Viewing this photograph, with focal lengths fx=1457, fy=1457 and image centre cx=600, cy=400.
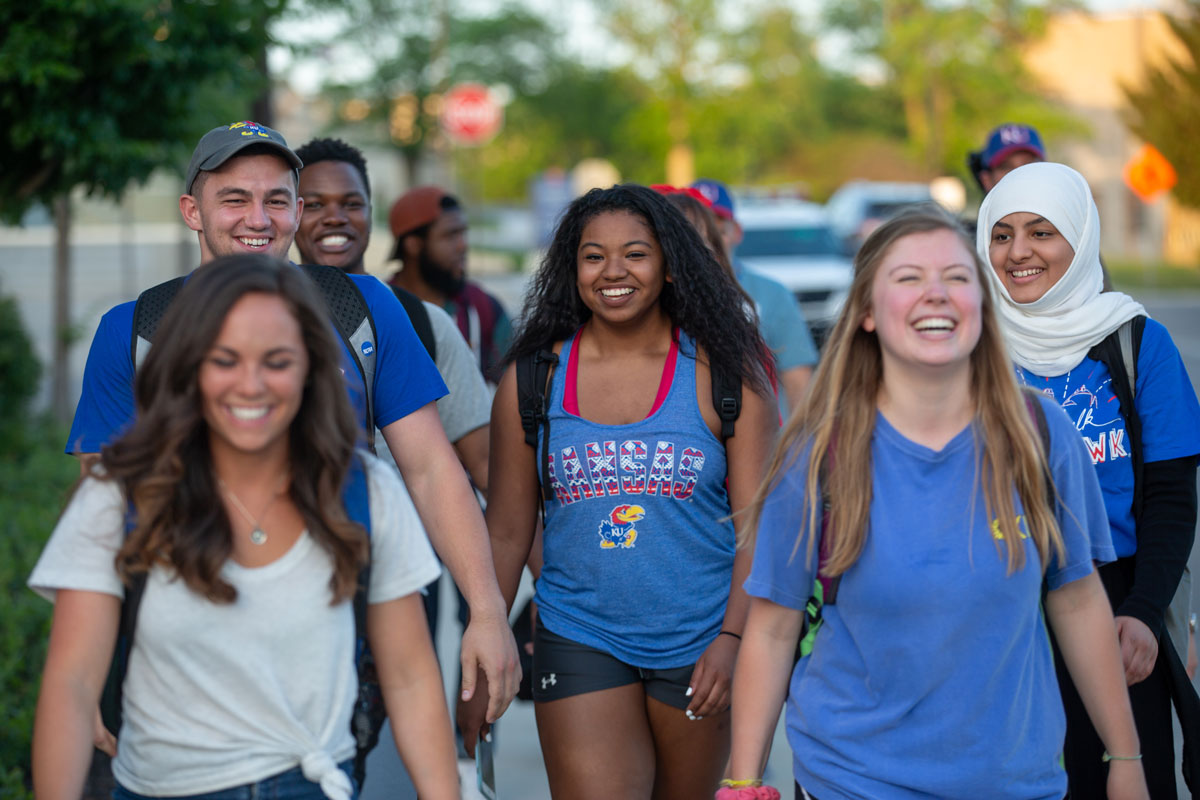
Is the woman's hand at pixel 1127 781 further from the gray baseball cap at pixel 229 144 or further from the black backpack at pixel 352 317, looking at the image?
the gray baseball cap at pixel 229 144

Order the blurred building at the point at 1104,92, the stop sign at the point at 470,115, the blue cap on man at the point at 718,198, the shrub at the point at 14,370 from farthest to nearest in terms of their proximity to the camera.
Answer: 1. the blurred building at the point at 1104,92
2. the stop sign at the point at 470,115
3. the shrub at the point at 14,370
4. the blue cap on man at the point at 718,198

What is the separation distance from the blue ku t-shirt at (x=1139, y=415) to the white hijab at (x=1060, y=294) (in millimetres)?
77

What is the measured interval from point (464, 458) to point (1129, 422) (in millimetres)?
2093

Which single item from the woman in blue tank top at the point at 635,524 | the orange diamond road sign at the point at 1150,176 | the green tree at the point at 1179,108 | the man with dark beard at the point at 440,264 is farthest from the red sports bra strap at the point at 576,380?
the green tree at the point at 1179,108

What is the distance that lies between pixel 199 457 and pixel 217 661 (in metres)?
0.35

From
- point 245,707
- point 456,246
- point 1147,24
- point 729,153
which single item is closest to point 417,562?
point 245,707

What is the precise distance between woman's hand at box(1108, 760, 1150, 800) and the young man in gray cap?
4.24 ft

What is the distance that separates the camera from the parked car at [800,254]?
57.7 feet

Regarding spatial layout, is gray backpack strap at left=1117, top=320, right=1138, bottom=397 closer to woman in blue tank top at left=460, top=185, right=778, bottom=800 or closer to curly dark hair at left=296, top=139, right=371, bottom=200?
woman in blue tank top at left=460, top=185, right=778, bottom=800

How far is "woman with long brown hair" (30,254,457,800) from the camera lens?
93.1 inches

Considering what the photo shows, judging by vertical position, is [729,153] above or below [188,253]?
above

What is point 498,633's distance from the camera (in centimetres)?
326

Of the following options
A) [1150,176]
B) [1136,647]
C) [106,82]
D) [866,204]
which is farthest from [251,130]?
[866,204]

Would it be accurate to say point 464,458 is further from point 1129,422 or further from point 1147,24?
point 1147,24
